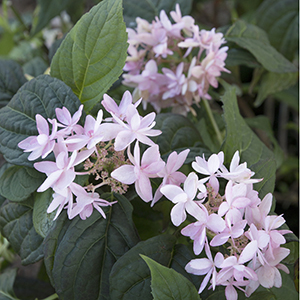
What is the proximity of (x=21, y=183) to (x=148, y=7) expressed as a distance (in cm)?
50

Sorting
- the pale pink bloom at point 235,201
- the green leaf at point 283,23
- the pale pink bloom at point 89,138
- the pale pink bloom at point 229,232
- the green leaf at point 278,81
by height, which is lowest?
the green leaf at point 278,81

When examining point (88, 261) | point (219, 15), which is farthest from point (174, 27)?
point (219, 15)

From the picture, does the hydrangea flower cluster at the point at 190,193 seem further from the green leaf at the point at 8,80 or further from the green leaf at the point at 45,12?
the green leaf at the point at 45,12

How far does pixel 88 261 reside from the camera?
392 mm

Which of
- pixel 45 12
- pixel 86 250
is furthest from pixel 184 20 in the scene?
pixel 45 12

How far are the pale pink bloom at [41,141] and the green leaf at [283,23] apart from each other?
0.69 metres

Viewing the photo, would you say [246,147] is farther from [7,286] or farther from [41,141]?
[7,286]

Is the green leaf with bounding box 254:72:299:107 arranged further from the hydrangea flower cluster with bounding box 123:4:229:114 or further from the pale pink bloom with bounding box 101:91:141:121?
the pale pink bloom with bounding box 101:91:141:121

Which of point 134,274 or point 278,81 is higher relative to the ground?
point 134,274

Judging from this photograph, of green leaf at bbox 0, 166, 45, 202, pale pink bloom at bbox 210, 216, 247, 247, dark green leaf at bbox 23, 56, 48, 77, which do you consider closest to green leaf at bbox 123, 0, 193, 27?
dark green leaf at bbox 23, 56, 48, 77

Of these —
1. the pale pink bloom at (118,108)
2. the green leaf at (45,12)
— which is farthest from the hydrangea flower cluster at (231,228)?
the green leaf at (45,12)

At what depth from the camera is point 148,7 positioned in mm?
729

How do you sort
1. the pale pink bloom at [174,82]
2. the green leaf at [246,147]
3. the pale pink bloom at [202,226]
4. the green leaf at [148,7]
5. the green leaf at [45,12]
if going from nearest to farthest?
the pale pink bloom at [202,226], the green leaf at [246,147], the pale pink bloom at [174,82], the green leaf at [148,7], the green leaf at [45,12]

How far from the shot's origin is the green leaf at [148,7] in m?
0.72
